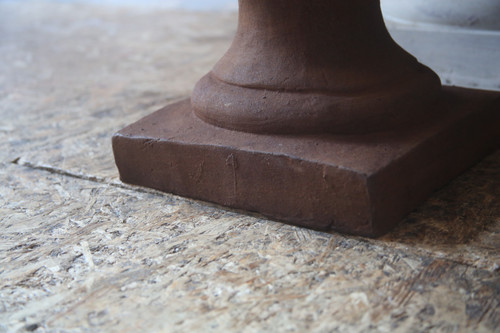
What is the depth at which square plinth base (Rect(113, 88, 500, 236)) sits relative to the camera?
1.63 m

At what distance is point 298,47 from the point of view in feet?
6.14

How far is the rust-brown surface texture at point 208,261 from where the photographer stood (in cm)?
135

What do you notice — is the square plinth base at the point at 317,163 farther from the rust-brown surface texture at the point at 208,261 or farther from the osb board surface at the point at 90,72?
the osb board surface at the point at 90,72

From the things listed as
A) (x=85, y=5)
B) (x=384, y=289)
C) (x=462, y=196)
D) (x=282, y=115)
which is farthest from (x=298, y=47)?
(x=85, y=5)

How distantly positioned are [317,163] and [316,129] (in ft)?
0.63

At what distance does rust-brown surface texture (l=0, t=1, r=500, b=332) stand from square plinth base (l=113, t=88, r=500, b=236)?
49mm

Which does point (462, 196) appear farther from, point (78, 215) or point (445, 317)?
point (78, 215)

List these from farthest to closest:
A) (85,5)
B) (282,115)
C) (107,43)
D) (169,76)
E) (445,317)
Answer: (85,5)
(107,43)
(169,76)
(282,115)
(445,317)

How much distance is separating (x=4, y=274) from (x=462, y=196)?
4.46 feet

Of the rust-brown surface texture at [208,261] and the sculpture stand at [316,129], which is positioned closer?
the rust-brown surface texture at [208,261]

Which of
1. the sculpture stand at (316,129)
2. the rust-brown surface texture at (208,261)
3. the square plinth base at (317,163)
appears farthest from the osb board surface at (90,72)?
the sculpture stand at (316,129)

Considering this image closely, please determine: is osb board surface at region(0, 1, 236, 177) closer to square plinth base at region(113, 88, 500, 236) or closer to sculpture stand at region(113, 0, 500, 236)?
square plinth base at region(113, 88, 500, 236)

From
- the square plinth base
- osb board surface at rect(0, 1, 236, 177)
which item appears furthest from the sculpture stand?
osb board surface at rect(0, 1, 236, 177)

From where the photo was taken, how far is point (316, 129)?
180 cm
